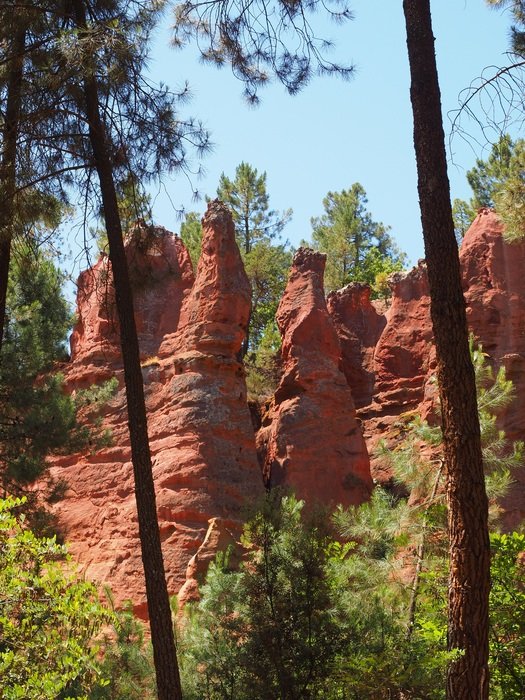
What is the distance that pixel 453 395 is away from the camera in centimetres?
933

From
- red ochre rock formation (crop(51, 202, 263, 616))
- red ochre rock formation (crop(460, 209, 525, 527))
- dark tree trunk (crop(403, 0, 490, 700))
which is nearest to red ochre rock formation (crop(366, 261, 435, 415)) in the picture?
red ochre rock formation (crop(460, 209, 525, 527))

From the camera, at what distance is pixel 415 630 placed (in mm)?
12719

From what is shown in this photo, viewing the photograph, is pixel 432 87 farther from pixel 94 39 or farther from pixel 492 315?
pixel 492 315

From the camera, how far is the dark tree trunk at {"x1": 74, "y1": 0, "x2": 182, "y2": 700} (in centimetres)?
1091

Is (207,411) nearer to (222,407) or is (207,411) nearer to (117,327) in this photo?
(222,407)

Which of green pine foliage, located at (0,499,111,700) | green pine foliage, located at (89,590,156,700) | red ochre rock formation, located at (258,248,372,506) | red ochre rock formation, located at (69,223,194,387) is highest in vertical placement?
red ochre rock formation, located at (69,223,194,387)

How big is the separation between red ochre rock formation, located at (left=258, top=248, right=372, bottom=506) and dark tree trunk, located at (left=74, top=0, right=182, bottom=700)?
10.7m

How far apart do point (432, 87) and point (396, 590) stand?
22.6ft

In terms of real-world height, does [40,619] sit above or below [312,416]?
below

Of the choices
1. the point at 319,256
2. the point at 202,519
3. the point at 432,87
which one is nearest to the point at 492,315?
the point at 319,256

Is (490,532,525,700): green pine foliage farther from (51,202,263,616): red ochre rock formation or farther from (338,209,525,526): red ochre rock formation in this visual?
(51,202,263,616): red ochre rock formation

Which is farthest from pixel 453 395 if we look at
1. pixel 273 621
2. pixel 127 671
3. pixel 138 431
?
pixel 127 671

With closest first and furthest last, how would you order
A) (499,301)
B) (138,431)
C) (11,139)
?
1. (138,431)
2. (11,139)
3. (499,301)

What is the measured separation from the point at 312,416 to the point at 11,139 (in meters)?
12.2
